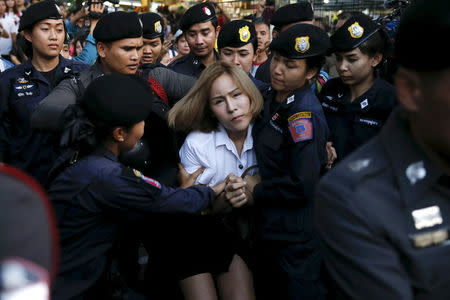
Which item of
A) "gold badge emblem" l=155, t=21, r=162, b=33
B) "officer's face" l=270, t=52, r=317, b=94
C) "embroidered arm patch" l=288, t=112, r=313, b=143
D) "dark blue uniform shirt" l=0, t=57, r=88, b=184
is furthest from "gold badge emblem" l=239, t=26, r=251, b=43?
"embroidered arm patch" l=288, t=112, r=313, b=143

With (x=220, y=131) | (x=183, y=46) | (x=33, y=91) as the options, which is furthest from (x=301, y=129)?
(x=183, y=46)

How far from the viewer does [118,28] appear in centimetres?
331

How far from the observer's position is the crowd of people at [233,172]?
3.46 ft

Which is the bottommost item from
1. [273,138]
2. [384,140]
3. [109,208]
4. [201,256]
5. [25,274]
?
[201,256]

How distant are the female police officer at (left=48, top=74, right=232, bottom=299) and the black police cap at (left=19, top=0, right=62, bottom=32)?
216cm

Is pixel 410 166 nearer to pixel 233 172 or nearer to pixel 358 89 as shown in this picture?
pixel 233 172

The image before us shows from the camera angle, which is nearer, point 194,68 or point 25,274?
point 25,274

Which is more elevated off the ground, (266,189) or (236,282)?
(266,189)

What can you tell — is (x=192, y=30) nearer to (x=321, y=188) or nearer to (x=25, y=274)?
(x=321, y=188)

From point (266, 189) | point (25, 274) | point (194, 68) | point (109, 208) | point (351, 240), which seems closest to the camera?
point (25, 274)

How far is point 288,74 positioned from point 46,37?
2293 mm

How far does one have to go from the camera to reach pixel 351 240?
1083mm

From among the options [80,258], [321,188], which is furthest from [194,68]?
[321,188]

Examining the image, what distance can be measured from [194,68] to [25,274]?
3.97 meters
